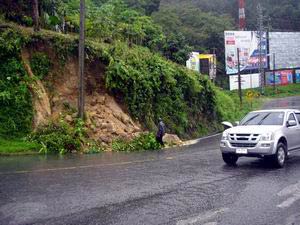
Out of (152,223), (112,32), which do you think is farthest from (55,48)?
(152,223)

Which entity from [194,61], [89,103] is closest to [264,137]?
[89,103]

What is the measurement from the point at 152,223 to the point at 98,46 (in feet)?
67.0

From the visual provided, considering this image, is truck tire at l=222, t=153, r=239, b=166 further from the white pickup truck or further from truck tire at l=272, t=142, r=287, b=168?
truck tire at l=272, t=142, r=287, b=168

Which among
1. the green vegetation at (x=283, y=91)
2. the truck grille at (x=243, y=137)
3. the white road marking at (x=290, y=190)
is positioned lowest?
the white road marking at (x=290, y=190)

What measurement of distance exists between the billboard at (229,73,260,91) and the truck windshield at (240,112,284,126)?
6709 centimetres

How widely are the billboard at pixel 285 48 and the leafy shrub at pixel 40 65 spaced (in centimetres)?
6932

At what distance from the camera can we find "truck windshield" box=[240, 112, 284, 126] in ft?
49.3

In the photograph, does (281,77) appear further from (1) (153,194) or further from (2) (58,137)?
(1) (153,194)

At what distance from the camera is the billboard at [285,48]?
8919 centimetres

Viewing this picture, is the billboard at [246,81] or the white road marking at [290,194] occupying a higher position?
the billboard at [246,81]

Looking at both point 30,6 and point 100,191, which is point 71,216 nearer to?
point 100,191

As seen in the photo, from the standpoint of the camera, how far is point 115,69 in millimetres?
26312

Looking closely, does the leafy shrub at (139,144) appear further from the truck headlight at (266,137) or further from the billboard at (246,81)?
the billboard at (246,81)

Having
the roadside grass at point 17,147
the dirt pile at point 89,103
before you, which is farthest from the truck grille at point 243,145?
the dirt pile at point 89,103
